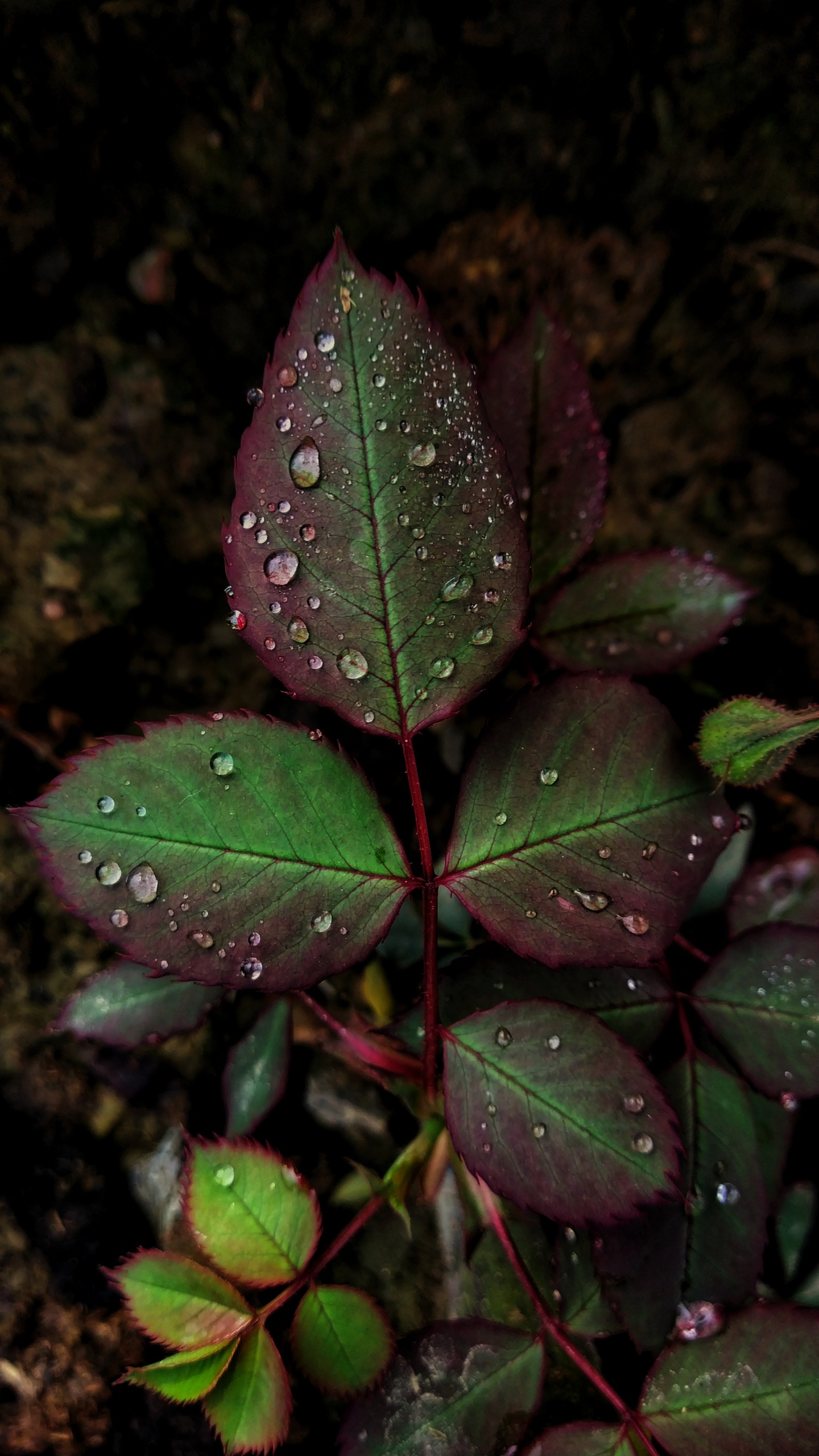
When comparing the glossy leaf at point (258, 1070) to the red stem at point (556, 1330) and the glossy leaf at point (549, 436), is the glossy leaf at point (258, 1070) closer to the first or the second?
the red stem at point (556, 1330)

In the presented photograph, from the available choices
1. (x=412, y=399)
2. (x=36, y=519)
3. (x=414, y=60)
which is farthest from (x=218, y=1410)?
(x=414, y=60)

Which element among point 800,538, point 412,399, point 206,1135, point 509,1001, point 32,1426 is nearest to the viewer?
point 412,399

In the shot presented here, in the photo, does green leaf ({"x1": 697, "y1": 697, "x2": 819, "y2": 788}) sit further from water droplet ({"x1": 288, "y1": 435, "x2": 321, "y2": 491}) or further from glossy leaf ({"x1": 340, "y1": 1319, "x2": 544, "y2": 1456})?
glossy leaf ({"x1": 340, "y1": 1319, "x2": 544, "y2": 1456})

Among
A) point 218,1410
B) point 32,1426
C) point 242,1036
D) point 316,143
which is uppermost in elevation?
point 316,143

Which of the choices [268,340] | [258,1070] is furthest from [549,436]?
[258,1070]

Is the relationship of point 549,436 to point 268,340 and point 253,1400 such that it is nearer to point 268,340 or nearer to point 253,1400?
point 268,340

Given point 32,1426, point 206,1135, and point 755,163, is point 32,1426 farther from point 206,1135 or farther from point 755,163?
point 755,163

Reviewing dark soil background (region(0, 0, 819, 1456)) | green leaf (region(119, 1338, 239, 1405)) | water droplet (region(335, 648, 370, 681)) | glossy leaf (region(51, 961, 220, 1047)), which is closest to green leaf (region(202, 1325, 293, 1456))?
green leaf (region(119, 1338, 239, 1405))
